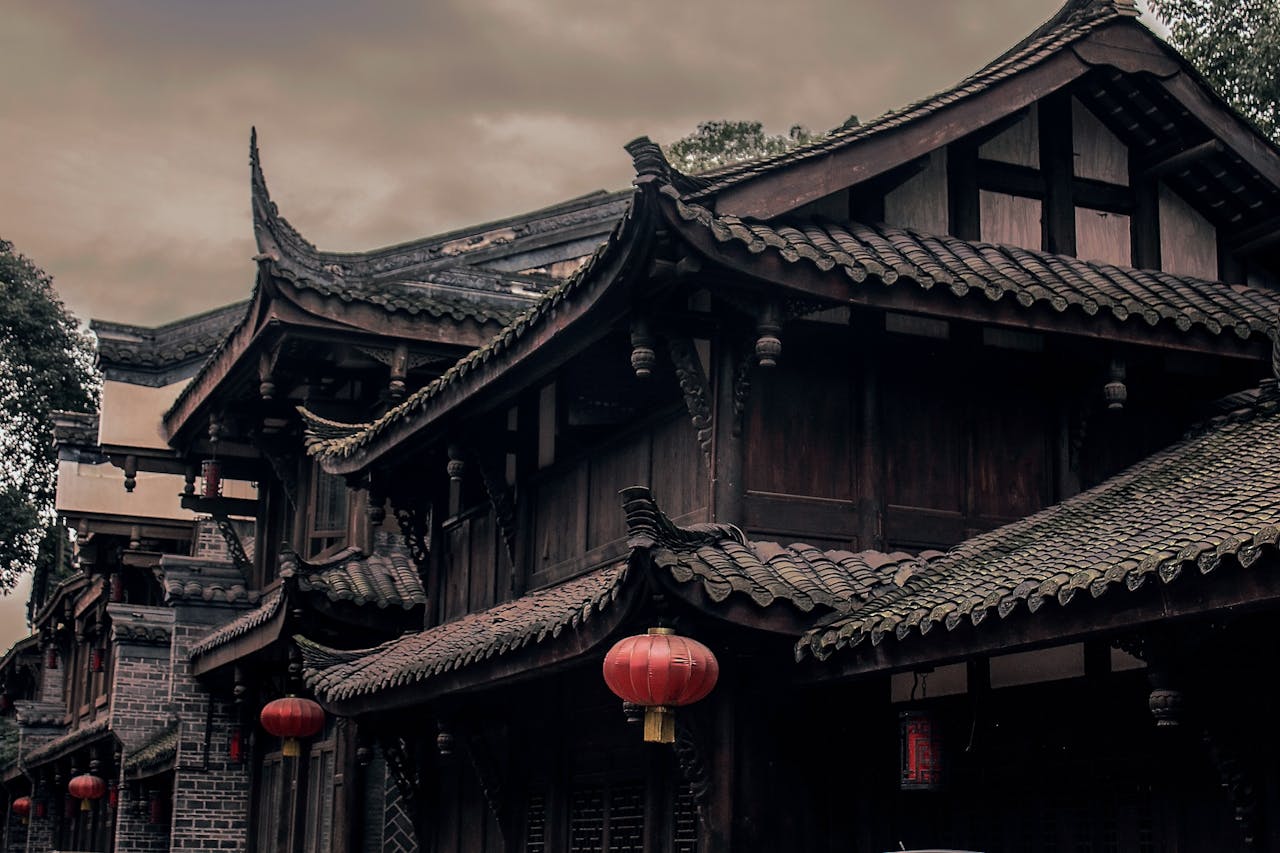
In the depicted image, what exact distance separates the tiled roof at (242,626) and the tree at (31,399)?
68.2 feet

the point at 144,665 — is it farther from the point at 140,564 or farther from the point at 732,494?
the point at 732,494

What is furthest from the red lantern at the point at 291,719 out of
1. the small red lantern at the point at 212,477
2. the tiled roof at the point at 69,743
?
the tiled roof at the point at 69,743

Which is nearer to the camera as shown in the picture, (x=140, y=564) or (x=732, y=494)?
(x=732, y=494)

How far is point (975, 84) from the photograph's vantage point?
1262cm

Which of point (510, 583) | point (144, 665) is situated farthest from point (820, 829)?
point (144, 665)

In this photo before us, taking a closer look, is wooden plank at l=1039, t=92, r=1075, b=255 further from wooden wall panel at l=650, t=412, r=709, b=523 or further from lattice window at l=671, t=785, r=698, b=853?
lattice window at l=671, t=785, r=698, b=853

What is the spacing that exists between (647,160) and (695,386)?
5.66 feet

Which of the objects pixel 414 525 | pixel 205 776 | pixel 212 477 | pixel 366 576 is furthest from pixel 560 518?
pixel 205 776

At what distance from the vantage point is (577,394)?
13781mm

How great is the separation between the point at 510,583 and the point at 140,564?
43.8ft

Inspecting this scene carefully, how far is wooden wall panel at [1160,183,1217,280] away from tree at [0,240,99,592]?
3276cm

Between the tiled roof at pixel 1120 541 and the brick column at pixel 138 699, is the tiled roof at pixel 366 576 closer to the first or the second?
the tiled roof at pixel 1120 541

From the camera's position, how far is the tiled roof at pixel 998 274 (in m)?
11.1

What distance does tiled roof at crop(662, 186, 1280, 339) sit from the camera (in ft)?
36.4
